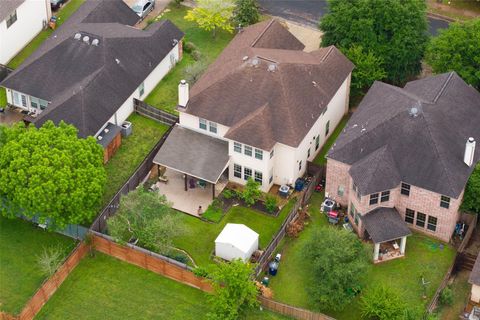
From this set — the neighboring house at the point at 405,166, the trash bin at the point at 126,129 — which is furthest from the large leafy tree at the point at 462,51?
the trash bin at the point at 126,129

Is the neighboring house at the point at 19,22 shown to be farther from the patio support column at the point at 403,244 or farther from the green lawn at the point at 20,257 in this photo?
the patio support column at the point at 403,244

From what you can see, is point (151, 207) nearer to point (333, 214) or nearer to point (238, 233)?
point (238, 233)

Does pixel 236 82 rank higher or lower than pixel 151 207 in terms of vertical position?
higher

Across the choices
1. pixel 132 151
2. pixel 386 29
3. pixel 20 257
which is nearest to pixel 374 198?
pixel 386 29

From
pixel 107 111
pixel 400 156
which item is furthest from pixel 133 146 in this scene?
pixel 400 156

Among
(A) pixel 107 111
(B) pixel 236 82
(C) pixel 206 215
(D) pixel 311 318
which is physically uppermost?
(B) pixel 236 82

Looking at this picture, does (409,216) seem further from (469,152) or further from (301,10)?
(301,10)
